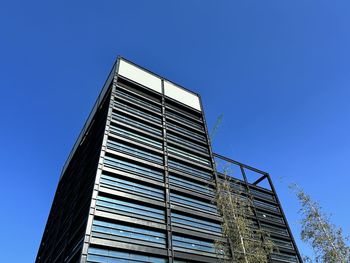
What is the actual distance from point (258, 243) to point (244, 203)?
10.9 ft

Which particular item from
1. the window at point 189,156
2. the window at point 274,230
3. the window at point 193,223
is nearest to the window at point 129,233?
the window at point 193,223

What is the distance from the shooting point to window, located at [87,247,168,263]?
23.6 m

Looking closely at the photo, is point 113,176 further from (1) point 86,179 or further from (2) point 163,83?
(2) point 163,83

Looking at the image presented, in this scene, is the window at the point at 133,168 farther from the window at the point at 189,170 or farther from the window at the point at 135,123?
the window at the point at 135,123

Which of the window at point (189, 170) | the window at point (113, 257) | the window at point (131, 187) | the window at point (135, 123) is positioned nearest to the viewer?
the window at point (113, 257)

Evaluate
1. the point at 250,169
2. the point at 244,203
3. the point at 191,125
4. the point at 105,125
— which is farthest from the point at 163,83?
the point at 244,203

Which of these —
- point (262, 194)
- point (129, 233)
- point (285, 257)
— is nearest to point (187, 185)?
point (129, 233)

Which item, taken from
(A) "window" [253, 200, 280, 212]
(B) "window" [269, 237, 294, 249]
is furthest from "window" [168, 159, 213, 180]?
(A) "window" [253, 200, 280, 212]

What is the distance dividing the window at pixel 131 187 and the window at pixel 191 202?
1.97 m

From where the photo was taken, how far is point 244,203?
71.3 feet

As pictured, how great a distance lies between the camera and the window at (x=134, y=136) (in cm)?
3519

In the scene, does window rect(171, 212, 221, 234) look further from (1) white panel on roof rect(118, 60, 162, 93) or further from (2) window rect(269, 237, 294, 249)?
(1) white panel on roof rect(118, 60, 162, 93)

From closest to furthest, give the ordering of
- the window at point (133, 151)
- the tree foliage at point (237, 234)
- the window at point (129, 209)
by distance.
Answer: the tree foliage at point (237, 234) < the window at point (129, 209) < the window at point (133, 151)

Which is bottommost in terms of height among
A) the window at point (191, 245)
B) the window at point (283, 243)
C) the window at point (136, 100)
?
the window at point (191, 245)
